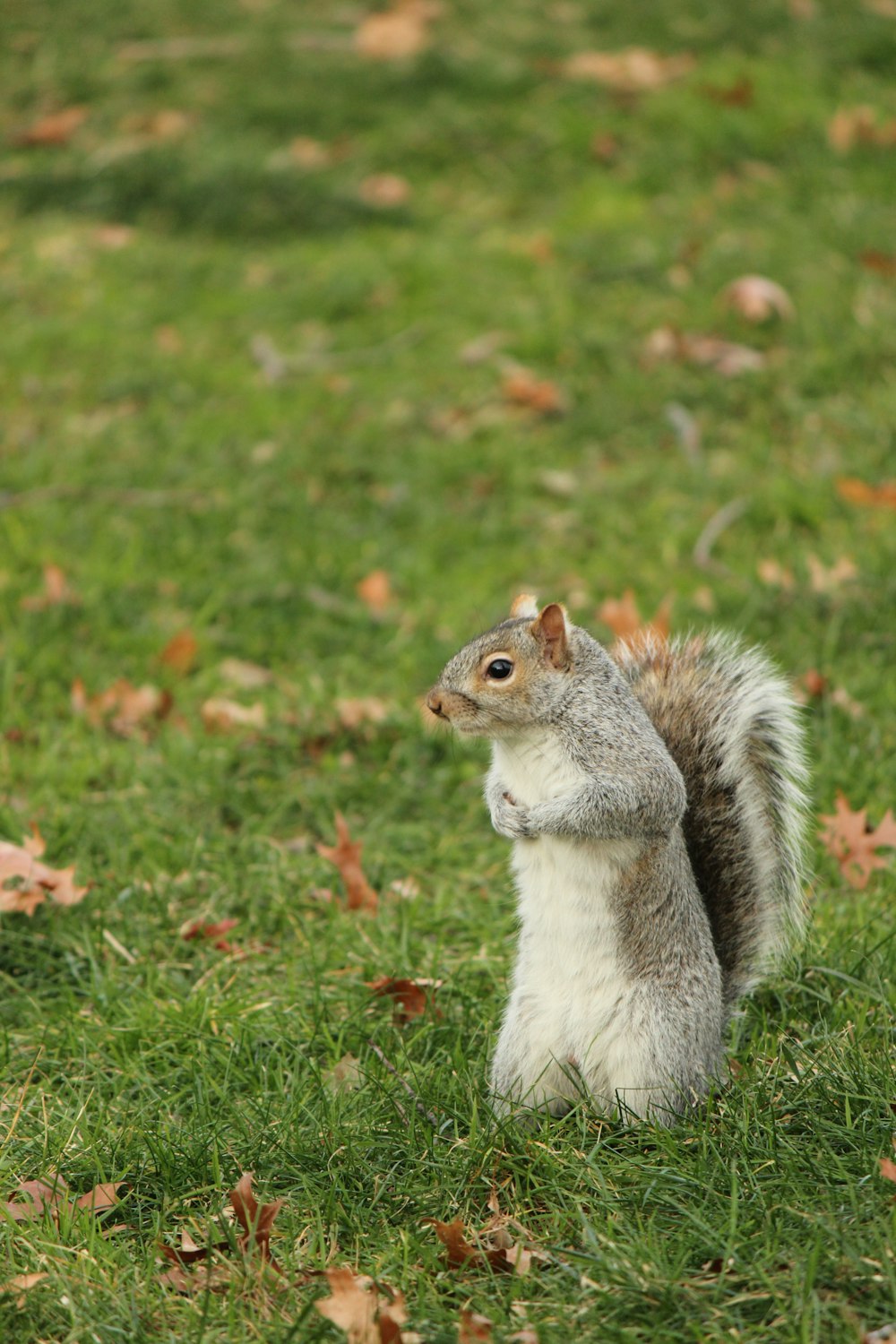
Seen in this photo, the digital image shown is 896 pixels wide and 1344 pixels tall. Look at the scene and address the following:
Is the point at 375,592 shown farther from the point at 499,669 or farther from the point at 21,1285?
the point at 21,1285

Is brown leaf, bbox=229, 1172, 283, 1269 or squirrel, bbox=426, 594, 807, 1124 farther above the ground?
squirrel, bbox=426, 594, 807, 1124

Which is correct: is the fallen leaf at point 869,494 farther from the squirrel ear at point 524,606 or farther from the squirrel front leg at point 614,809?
the squirrel front leg at point 614,809

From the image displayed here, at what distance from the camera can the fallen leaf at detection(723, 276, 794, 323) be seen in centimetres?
546

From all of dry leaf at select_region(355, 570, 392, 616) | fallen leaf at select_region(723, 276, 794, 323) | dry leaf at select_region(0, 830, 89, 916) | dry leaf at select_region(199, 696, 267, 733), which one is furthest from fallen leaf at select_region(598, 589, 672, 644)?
fallen leaf at select_region(723, 276, 794, 323)

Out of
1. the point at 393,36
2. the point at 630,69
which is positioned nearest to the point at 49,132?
the point at 393,36

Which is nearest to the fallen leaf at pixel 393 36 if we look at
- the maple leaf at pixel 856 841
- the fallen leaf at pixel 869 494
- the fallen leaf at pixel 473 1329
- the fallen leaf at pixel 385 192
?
the fallen leaf at pixel 385 192

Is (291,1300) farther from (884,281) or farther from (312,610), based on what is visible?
(884,281)

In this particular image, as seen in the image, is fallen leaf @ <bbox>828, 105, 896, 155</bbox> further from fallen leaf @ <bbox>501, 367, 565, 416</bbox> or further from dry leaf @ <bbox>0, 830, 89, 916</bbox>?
dry leaf @ <bbox>0, 830, 89, 916</bbox>

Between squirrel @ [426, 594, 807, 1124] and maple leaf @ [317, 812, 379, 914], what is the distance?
2.40 feet

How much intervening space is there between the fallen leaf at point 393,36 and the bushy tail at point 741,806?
19.4ft

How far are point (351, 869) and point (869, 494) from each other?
2.28m

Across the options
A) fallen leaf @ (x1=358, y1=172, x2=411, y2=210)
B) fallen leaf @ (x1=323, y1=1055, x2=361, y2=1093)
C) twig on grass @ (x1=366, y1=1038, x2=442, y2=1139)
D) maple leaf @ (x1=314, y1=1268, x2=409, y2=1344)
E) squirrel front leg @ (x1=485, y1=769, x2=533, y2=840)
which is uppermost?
squirrel front leg @ (x1=485, y1=769, x2=533, y2=840)

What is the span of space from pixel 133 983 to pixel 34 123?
5681 mm

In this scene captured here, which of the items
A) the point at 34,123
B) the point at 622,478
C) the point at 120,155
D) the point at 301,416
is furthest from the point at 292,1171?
the point at 34,123
